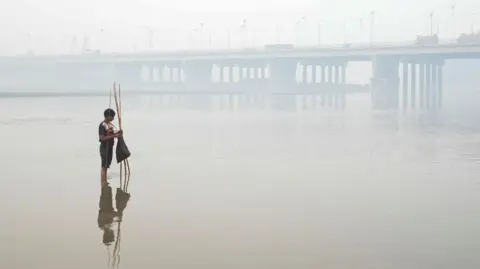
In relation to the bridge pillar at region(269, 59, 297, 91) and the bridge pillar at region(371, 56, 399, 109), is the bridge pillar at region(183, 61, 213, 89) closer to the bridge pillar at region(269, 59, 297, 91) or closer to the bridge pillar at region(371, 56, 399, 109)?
the bridge pillar at region(269, 59, 297, 91)

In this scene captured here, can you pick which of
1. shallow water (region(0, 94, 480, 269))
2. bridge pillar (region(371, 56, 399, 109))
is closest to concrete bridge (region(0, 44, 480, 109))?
bridge pillar (region(371, 56, 399, 109))

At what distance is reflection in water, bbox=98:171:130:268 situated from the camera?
7.95 m

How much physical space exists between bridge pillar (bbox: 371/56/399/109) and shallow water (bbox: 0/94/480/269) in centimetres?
6821

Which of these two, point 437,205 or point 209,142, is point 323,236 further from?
point 209,142

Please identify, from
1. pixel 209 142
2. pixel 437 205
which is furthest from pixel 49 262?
pixel 209 142

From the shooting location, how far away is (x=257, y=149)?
20.3 metres

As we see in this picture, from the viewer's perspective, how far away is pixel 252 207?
35.1 ft

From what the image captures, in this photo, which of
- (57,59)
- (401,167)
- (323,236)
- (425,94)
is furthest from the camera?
(57,59)

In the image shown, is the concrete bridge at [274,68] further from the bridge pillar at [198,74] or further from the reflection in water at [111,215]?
the reflection in water at [111,215]

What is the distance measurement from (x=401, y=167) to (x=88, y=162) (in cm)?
702

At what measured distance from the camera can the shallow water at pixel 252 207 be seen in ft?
25.7

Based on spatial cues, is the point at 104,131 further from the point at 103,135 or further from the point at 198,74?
the point at 198,74

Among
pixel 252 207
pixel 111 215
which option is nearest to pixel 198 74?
pixel 252 207

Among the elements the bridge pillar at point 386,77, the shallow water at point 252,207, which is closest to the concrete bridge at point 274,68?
the bridge pillar at point 386,77
